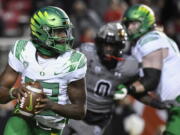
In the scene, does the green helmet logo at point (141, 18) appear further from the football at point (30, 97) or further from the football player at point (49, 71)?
the football at point (30, 97)

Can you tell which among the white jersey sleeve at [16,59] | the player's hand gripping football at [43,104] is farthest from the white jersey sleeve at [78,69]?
the white jersey sleeve at [16,59]

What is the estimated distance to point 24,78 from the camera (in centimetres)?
532

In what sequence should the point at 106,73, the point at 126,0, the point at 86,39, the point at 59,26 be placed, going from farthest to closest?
the point at 126,0, the point at 86,39, the point at 106,73, the point at 59,26

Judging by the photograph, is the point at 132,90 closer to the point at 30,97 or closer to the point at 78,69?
the point at 78,69

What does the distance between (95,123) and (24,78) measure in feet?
5.10

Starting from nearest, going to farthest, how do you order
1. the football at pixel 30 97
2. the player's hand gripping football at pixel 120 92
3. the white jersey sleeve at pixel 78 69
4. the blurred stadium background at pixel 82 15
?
the football at pixel 30 97
the white jersey sleeve at pixel 78 69
the player's hand gripping football at pixel 120 92
the blurred stadium background at pixel 82 15

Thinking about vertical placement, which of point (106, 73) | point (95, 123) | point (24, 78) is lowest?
point (95, 123)

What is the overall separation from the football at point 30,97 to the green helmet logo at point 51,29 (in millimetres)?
450

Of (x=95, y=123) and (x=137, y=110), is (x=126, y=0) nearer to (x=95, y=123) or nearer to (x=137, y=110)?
(x=137, y=110)

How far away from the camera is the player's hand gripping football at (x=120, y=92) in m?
6.41

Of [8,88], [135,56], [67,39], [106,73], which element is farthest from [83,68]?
[135,56]

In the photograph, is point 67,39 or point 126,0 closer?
point 67,39

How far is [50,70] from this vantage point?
5.25 meters

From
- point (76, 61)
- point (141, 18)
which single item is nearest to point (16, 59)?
point (76, 61)
